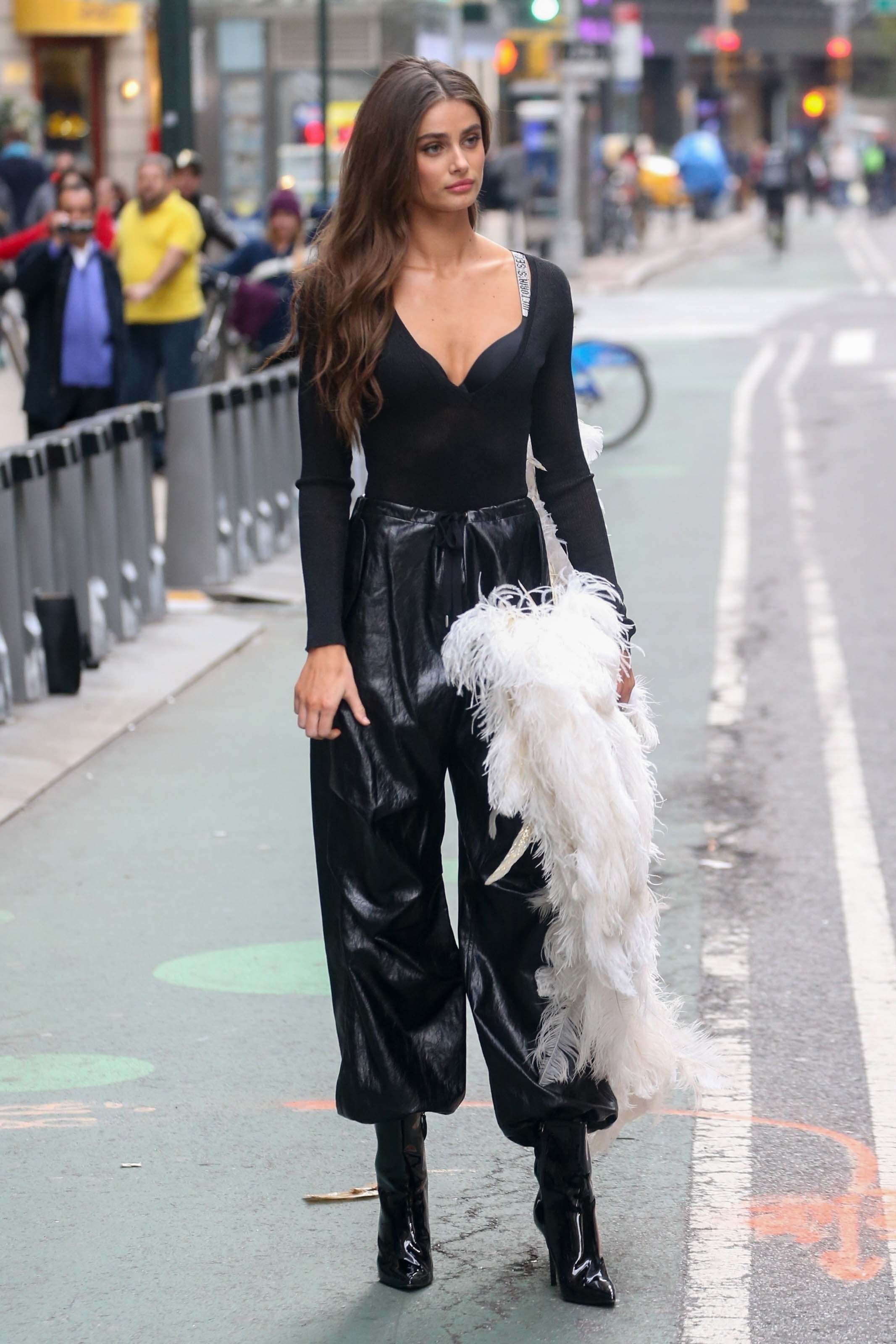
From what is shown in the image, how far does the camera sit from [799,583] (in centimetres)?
1121

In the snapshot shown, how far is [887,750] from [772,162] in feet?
122

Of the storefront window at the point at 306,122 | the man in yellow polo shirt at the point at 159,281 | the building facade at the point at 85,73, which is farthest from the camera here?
the building facade at the point at 85,73

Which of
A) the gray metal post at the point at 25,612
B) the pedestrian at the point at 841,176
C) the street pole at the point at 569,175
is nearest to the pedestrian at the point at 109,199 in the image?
the gray metal post at the point at 25,612

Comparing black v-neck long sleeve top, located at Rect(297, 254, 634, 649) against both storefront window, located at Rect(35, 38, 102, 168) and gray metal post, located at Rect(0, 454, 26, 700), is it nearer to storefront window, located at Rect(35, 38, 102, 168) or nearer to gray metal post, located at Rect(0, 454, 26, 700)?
gray metal post, located at Rect(0, 454, 26, 700)

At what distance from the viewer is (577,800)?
3486 millimetres

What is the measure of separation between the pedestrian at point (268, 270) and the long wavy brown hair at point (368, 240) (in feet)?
35.9

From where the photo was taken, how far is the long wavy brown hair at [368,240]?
3484 mm

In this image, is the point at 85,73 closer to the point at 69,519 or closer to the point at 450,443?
the point at 69,519

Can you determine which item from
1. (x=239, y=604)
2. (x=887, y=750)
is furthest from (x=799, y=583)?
(x=887, y=750)

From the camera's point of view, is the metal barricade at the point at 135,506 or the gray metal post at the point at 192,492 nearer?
the metal barricade at the point at 135,506

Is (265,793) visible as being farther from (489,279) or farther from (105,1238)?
(489,279)

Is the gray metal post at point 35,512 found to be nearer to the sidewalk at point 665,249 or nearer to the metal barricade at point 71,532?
the metal barricade at point 71,532

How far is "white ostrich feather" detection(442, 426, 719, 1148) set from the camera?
11.4 feet

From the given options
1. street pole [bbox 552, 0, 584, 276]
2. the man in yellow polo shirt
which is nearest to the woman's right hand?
the man in yellow polo shirt
